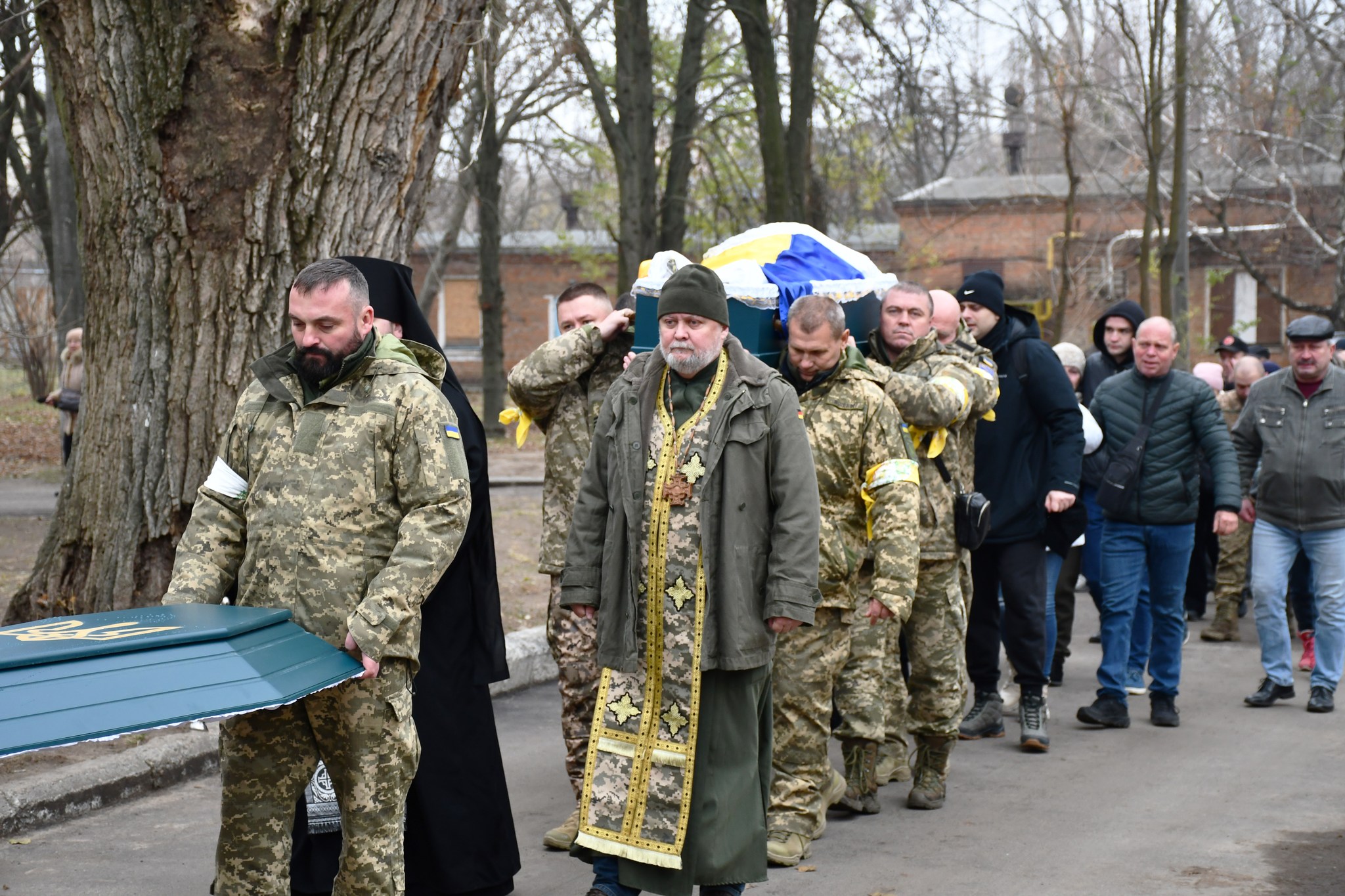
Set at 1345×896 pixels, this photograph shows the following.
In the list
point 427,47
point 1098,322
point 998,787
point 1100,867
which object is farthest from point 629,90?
point 1100,867

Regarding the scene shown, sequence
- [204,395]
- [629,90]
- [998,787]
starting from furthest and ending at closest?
[629,90], [204,395], [998,787]

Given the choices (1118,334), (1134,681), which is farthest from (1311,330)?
(1134,681)

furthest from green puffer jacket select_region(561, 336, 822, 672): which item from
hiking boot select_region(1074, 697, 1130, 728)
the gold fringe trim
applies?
hiking boot select_region(1074, 697, 1130, 728)

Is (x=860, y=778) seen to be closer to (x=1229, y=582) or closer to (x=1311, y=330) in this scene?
(x=1311, y=330)

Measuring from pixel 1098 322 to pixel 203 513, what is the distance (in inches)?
266

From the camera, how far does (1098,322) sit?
9273 mm

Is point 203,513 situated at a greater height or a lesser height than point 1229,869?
greater

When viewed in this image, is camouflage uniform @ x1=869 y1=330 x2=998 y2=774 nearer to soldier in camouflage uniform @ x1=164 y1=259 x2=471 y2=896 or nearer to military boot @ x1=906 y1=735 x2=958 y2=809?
military boot @ x1=906 y1=735 x2=958 y2=809

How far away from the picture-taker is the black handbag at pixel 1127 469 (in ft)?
25.3

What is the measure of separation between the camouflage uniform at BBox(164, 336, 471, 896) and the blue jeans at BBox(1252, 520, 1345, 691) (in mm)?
5826

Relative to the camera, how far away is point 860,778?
230 inches

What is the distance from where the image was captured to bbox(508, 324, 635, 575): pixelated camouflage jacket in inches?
213

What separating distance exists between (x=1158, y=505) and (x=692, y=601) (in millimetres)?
Result: 4191

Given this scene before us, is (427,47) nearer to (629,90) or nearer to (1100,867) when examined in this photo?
(1100,867)
